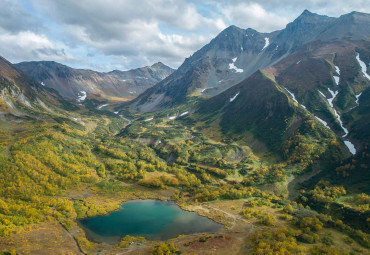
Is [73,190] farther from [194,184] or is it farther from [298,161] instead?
[298,161]

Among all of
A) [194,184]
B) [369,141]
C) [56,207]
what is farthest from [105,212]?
[369,141]

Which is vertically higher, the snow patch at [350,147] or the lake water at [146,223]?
the snow patch at [350,147]

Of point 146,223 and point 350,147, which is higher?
point 350,147

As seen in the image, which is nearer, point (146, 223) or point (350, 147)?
point (146, 223)

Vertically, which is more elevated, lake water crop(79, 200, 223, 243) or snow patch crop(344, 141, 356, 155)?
snow patch crop(344, 141, 356, 155)

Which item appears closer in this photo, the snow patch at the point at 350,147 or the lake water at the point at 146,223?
the lake water at the point at 146,223

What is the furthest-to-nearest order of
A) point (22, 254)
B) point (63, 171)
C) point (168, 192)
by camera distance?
point (168, 192), point (63, 171), point (22, 254)

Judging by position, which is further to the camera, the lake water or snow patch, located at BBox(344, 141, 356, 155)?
snow patch, located at BBox(344, 141, 356, 155)

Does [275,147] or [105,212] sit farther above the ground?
[275,147]
